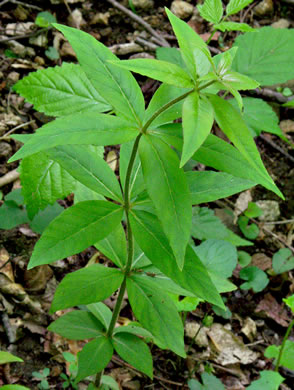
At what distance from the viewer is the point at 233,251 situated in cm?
269

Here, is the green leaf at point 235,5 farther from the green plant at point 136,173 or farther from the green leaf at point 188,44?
the green leaf at point 188,44

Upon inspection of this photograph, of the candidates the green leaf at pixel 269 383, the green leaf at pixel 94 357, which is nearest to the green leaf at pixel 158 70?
the green leaf at pixel 94 357

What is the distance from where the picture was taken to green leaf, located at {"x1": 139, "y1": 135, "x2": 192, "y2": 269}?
1294 mm

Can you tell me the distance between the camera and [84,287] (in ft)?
5.75

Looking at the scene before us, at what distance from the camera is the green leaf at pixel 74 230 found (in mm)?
1468

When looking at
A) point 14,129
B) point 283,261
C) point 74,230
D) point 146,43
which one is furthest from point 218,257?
point 146,43

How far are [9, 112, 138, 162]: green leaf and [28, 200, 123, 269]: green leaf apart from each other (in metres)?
0.33

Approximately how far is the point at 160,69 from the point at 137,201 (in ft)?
2.15

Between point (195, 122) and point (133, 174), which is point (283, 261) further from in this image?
point (195, 122)

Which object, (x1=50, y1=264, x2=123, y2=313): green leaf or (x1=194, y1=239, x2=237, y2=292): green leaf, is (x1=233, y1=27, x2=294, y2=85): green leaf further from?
(x1=50, y1=264, x2=123, y2=313): green leaf

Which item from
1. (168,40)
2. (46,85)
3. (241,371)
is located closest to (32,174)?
(46,85)

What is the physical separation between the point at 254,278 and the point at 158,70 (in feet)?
7.90

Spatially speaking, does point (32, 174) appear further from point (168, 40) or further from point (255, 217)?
point (168, 40)

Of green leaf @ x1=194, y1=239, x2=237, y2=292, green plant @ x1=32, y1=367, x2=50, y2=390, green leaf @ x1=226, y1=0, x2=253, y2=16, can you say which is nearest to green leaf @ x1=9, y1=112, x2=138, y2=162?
green leaf @ x1=226, y1=0, x2=253, y2=16
